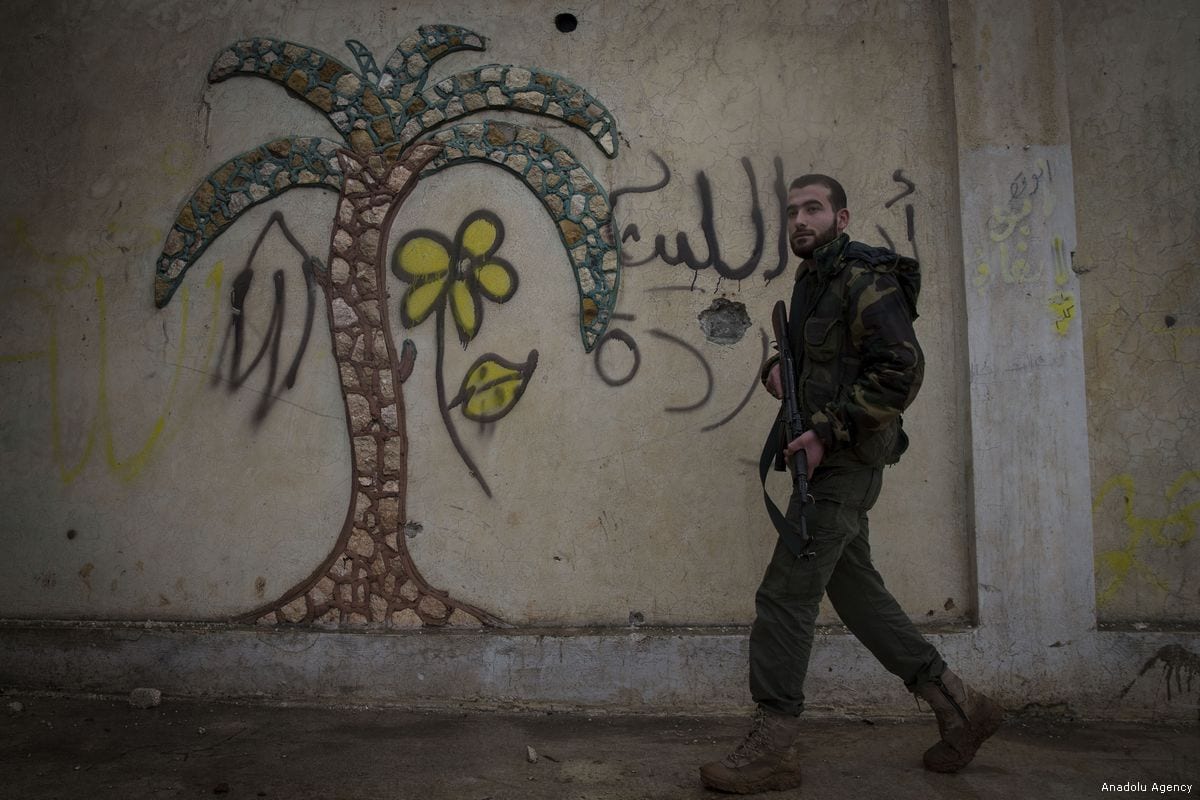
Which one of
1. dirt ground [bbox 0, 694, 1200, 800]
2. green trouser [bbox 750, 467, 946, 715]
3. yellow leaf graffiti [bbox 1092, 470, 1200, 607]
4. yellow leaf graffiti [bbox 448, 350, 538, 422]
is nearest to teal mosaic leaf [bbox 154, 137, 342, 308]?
yellow leaf graffiti [bbox 448, 350, 538, 422]

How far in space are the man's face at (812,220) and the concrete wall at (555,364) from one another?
2.67ft

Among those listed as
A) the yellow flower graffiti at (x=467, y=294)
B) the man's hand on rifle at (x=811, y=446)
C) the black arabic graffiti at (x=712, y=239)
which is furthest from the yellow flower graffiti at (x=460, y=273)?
the man's hand on rifle at (x=811, y=446)

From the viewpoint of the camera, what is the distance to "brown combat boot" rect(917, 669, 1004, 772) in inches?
110

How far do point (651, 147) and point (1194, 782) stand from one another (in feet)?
9.54

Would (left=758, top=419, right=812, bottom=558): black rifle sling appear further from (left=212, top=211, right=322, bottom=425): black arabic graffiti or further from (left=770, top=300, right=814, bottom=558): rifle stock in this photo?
(left=212, top=211, right=322, bottom=425): black arabic graffiti

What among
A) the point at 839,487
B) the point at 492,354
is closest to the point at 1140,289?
the point at 839,487

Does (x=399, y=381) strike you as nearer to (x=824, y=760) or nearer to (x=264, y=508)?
(x=264, y=508)

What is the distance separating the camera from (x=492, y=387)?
3.67m

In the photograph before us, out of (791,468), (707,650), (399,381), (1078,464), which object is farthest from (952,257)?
(399,381)

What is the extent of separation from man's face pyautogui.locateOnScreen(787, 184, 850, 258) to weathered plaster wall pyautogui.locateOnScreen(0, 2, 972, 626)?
2.67 ft

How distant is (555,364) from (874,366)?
1.44m

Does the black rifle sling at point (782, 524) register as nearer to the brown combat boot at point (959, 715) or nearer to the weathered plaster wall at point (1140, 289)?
the brown combat boot at point (959, 715)

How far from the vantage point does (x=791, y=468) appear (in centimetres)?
273

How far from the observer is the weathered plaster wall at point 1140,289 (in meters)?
3.55
